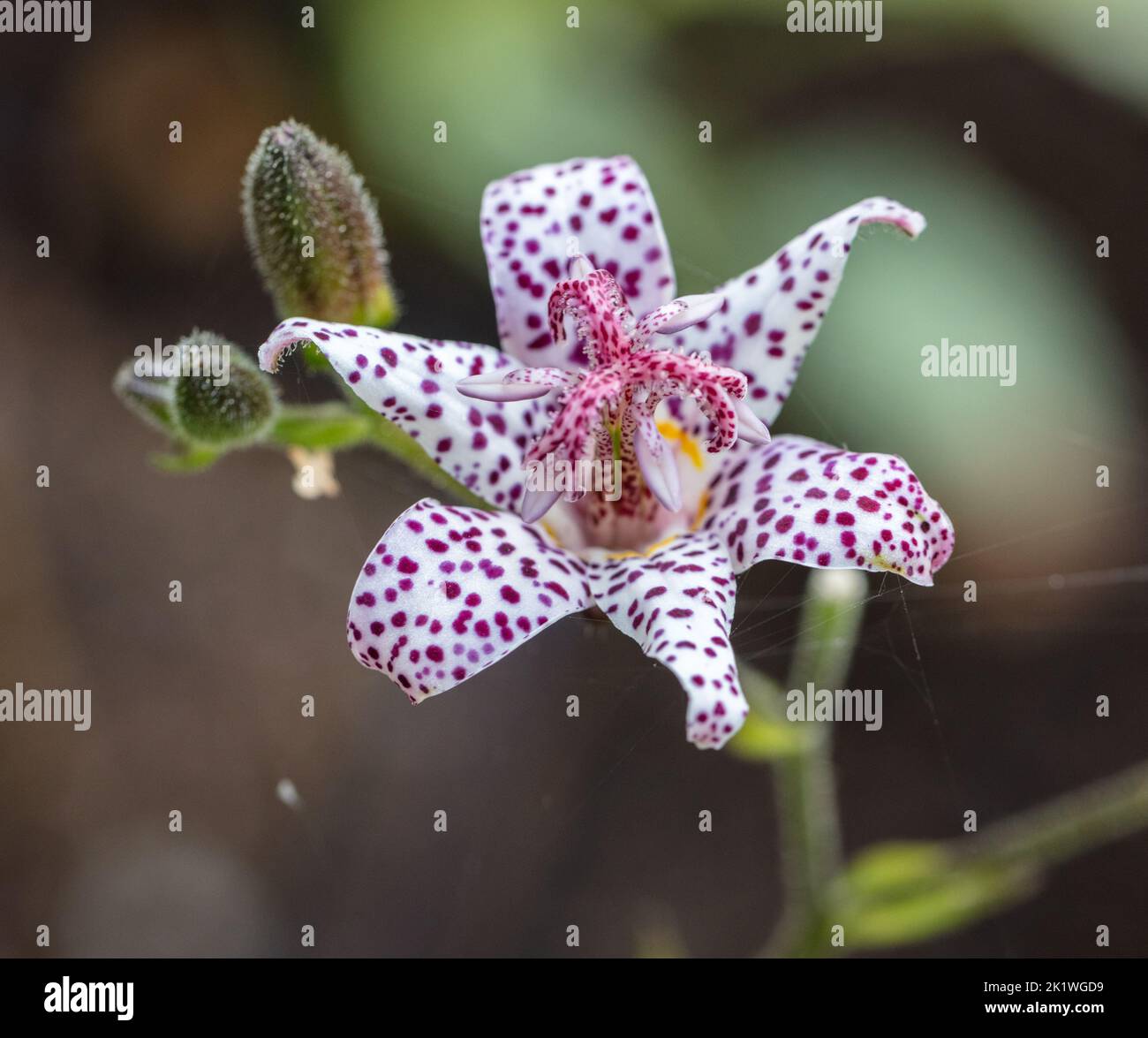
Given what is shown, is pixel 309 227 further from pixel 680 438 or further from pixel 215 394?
pixel 680 438

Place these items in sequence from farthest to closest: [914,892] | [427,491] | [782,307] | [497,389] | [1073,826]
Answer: [427,491] < [914,892] < [1073,826] < [782,307] < [497,389]

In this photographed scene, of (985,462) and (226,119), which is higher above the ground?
(226,119)

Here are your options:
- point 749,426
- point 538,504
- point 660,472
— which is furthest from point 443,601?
point 749,426

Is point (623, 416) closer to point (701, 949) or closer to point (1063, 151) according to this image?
point (701, 949)

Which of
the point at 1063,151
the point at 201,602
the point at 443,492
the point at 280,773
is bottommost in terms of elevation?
the point at 280,773
